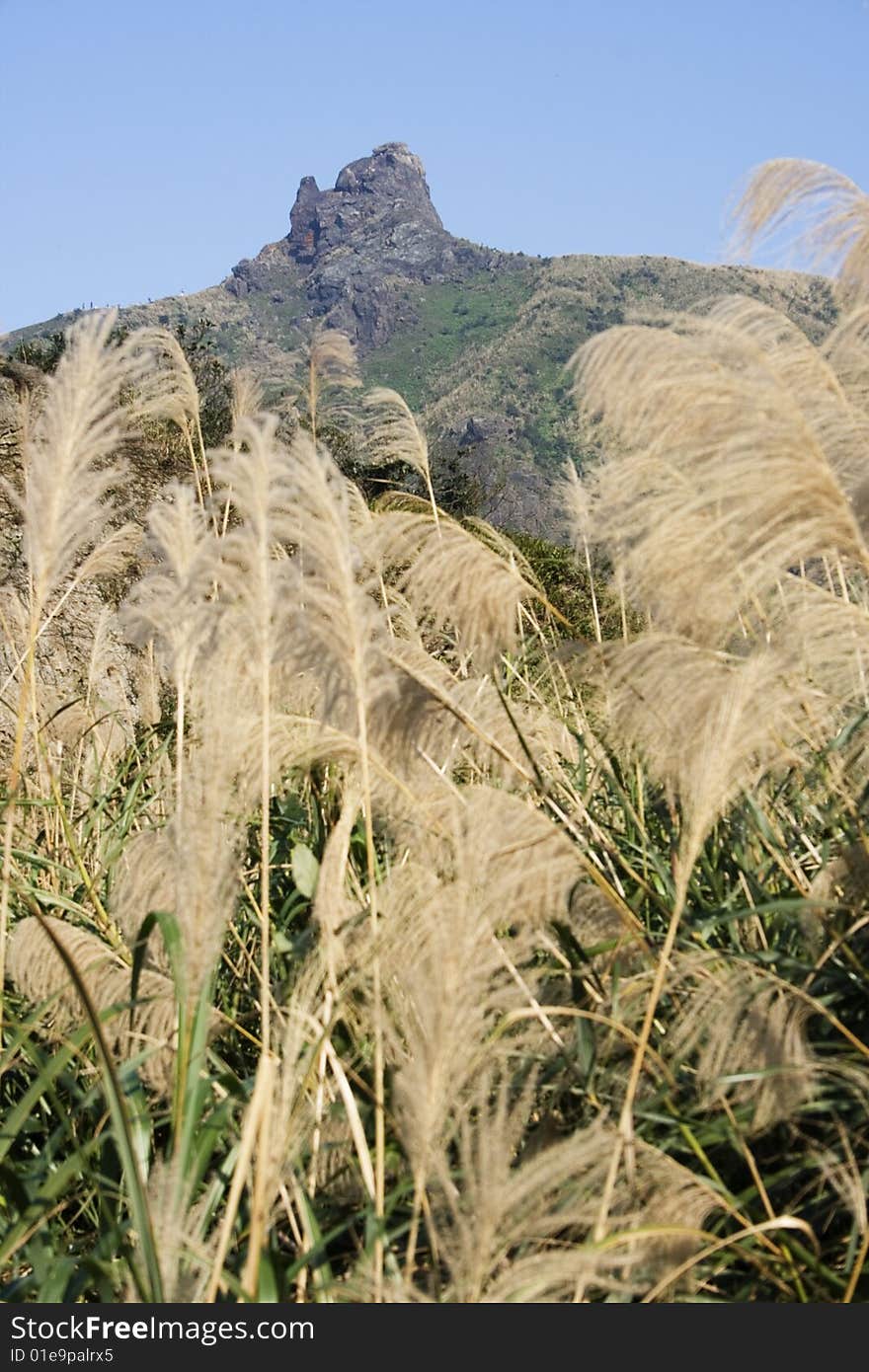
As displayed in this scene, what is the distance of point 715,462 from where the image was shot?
2.20 metres

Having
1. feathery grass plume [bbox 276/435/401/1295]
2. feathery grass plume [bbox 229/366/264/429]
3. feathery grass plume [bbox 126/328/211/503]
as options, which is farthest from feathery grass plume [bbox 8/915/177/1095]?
feathery grass plume [bbox 229/366/264/429]

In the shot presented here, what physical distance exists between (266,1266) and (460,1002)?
21.4 inches

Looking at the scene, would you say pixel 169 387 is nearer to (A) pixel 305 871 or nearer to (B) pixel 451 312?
(A) pixel 305 871

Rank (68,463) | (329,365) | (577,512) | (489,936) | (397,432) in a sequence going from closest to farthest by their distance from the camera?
(489,936), (68,463), (577,512), (397,432), (329,365)

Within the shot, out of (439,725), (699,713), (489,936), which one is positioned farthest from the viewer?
(439,725)

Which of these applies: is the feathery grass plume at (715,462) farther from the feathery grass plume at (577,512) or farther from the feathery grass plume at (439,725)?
the feathery grass plume at (577,512)

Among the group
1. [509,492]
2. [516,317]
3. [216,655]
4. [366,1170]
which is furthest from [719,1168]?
[516,317]

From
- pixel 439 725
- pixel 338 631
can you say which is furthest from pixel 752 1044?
pixel 338 631

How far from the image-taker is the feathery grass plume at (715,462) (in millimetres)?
2100

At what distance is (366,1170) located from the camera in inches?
79.1

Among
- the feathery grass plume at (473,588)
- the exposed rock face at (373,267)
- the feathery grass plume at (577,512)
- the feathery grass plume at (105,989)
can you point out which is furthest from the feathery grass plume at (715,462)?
the exposed rock face at (373,267)

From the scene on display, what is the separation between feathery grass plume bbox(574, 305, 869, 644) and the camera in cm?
210

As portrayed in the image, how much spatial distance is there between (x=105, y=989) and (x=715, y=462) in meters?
1.63

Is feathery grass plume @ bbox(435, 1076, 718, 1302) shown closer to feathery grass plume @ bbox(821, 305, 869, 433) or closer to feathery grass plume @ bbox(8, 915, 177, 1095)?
feathery grass plume @ bbox(8, 915, 177, 1095)
